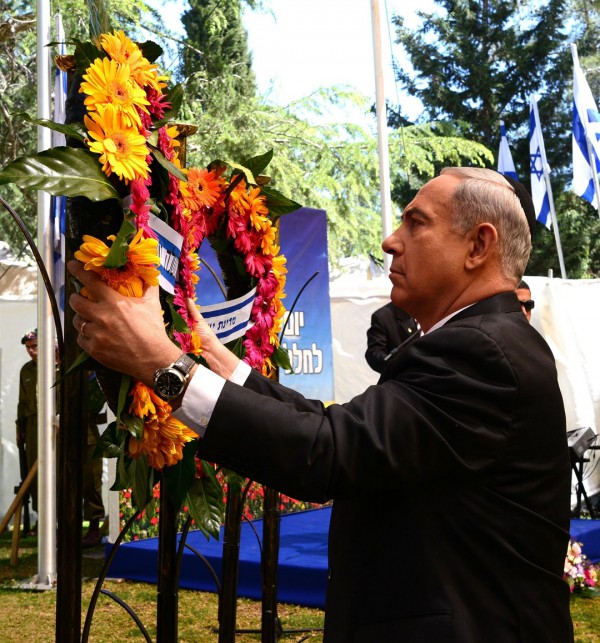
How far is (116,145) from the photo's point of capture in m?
1.93

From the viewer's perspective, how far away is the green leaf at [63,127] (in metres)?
1.86

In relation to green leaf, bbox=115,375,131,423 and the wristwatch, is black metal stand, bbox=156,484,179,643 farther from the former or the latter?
the wristwatch

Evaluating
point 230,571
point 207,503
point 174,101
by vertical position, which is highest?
point 174,101

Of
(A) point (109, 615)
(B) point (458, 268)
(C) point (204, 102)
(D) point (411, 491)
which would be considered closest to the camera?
(D) point (411, 491)

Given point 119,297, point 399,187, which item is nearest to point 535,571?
point 119,297

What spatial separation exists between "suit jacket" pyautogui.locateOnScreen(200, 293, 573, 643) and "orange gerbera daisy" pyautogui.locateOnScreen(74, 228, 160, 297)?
0.94 ft

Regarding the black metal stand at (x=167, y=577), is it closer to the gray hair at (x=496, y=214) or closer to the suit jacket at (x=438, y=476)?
the suit jacket at (x=438, y=476)

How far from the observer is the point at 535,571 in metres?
1.77

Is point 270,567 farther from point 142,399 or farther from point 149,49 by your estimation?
point 149,49

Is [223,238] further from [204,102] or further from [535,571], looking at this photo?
[204,102]

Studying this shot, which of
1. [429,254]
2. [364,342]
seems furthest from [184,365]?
[364,342]

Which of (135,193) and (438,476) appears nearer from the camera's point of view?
(438,476)

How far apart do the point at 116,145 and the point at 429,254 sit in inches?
27.1

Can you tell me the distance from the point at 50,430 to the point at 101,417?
1.58m
